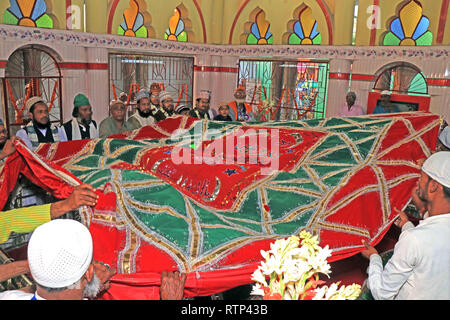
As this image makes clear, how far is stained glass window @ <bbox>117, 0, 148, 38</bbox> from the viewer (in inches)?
338

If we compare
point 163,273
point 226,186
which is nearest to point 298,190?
point 226,186

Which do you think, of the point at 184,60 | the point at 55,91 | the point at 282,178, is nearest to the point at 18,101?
the point at 55,91

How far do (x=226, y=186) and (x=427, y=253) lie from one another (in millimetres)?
2098

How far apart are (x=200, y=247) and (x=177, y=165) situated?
62.0 inches

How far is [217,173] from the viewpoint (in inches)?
157

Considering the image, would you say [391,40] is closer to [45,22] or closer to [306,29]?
[306,29]

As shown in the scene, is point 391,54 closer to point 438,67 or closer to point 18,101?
point 438,67

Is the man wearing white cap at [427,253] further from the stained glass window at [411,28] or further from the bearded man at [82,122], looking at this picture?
the stained glass window at [411,28]

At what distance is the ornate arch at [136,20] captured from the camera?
28.2 ft

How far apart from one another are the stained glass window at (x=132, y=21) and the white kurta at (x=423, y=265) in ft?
25.2

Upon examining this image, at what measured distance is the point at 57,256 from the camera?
1.51 metres

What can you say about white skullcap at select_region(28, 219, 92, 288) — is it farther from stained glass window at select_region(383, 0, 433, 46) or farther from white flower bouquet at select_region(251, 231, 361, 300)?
stained glass window at select_region(383, 0, 433, 46)

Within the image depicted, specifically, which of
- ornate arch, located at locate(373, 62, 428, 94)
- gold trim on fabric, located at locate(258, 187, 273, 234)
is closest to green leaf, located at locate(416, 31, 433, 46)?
ornate arch, located at locate(373, 62, 428, 94)

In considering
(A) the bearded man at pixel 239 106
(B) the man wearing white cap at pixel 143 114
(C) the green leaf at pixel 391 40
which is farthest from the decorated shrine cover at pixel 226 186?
(C) the green leaf at pixel 391 40
